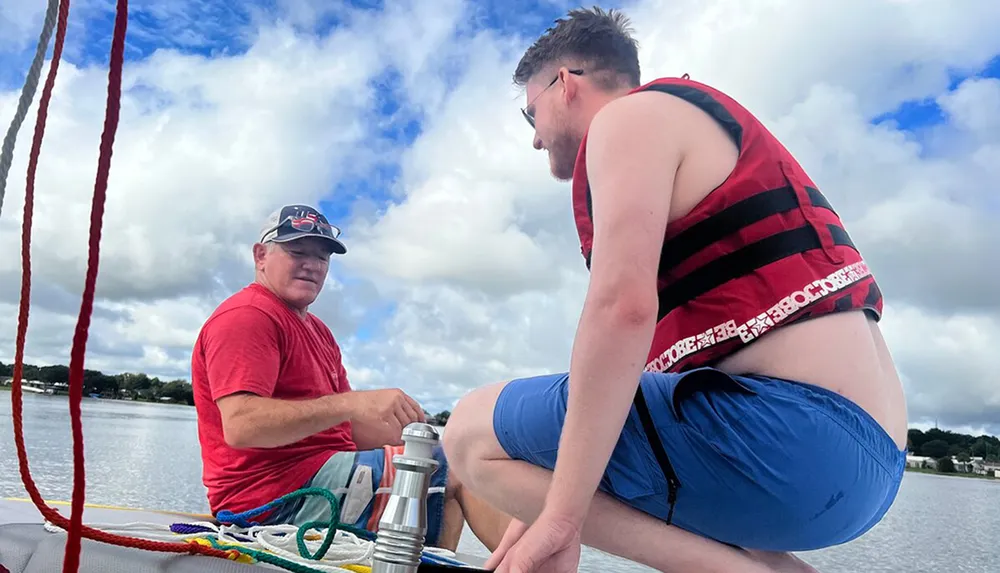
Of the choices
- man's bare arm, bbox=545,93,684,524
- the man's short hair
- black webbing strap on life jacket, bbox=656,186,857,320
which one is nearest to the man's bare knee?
man's bare arm, bbox=545,93,684,524

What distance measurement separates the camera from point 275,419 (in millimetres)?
2479

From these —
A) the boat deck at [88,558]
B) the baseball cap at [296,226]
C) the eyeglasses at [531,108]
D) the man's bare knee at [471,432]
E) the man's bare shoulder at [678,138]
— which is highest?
the eyeglasses at [531,108]

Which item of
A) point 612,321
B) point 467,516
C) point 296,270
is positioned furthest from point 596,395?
point 296,270

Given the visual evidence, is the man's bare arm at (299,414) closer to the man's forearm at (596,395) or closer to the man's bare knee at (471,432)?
the man's bare knee at (471,432)

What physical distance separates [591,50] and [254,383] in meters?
1.55

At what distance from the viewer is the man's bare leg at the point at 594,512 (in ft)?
4.60

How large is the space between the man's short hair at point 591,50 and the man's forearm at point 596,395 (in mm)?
900

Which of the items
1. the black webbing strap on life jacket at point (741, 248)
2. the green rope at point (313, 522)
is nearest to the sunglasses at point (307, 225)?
the green rope at point (313, 522)

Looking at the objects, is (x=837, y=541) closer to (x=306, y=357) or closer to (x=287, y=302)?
(x=306, y=357)

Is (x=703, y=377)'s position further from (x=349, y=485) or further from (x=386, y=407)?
(x=349, y=485)

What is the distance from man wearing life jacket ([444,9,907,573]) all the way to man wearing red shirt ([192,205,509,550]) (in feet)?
3.95

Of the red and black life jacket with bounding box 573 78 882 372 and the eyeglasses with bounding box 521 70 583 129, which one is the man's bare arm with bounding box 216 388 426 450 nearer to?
the eyeglasses with bounding box 521 70 583 129

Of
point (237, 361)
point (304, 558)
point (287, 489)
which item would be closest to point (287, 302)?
point (237, 361)

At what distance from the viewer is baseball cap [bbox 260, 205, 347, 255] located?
310cm
